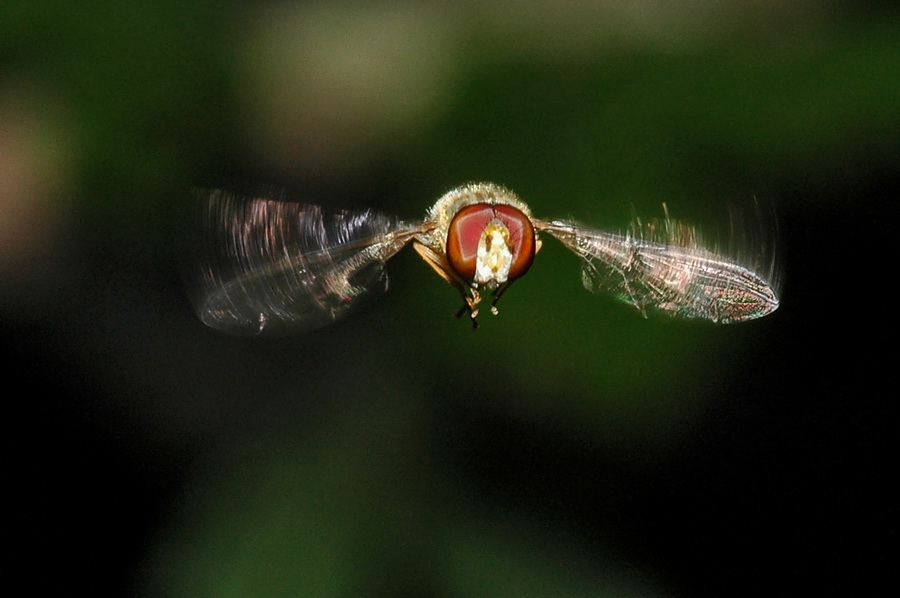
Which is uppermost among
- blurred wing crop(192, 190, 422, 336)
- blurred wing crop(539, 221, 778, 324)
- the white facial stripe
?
blurred wing crop(539, 221, 778, 324)

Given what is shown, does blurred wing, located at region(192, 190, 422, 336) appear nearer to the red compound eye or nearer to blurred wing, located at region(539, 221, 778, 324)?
the red compound eye

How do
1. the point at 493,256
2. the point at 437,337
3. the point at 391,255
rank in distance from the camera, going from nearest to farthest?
the point at 493,256 < the point at 391,255 < the point at 437,337

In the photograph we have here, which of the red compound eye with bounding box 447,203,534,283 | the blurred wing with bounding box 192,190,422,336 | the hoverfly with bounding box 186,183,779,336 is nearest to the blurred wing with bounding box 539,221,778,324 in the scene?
the hoverfly with bounding box 186,183,779,336

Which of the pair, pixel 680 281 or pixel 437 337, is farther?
pixel 437 337

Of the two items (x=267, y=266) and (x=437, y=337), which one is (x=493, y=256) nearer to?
(x=267, y=266)

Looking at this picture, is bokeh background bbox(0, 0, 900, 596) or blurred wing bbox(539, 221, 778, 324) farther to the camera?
bokeh background bbox(0, 0, 900, 596)

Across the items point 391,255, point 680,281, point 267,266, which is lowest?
point 267,266

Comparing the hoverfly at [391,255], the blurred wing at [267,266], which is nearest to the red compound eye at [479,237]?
the hoverfly at [391,255]

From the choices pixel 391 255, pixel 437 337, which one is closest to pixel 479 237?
pixel 391 255
